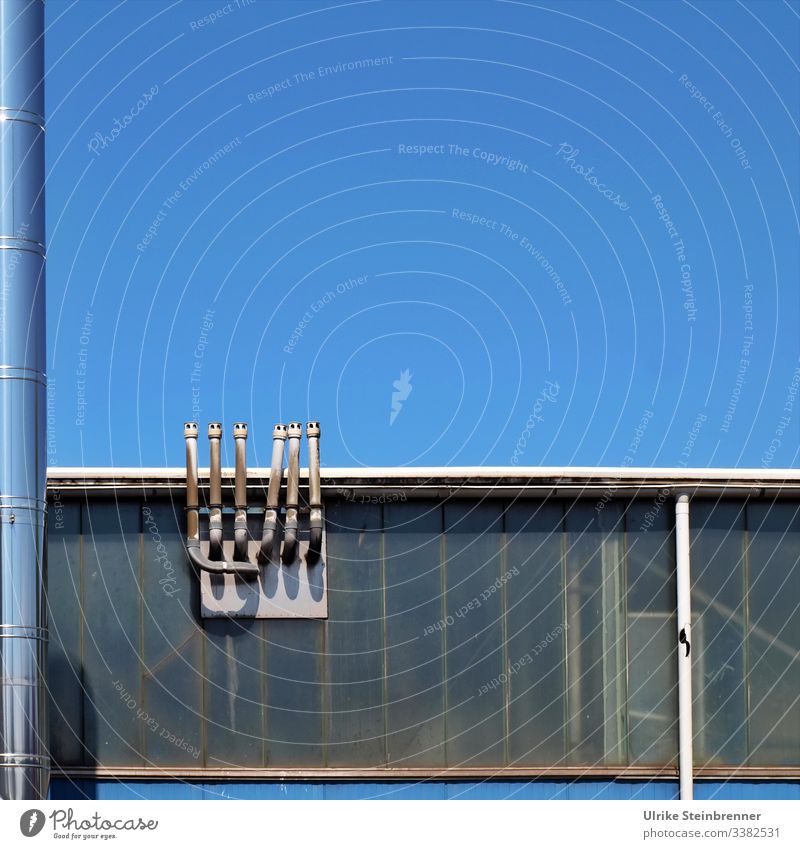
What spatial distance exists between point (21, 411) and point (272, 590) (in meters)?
4.59

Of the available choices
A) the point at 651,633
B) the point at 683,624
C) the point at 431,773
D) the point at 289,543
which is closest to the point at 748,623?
the point at 683,624

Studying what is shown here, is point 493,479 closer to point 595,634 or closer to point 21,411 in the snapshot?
point 595,634

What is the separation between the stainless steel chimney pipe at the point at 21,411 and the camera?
1462 centimetres

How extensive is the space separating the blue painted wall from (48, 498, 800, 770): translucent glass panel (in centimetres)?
29

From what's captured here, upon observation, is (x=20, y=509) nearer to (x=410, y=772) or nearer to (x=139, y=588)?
(x=139, y=588)

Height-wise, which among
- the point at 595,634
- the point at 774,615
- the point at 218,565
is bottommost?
the point at 595,634

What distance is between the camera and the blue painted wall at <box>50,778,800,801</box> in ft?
57.4

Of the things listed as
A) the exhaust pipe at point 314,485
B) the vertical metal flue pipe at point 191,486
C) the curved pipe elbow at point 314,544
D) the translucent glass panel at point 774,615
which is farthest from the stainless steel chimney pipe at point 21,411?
the translucent glass panel at point 774,615

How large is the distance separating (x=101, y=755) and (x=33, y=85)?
8546 mm

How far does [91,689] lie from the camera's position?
58.1ft

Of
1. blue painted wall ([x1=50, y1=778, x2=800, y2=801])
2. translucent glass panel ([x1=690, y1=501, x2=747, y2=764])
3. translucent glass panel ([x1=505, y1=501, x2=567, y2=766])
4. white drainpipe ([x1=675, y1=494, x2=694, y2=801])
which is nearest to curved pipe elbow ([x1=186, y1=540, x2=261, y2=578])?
blue painted wall ([x1=50, y1=778, x2=800, y2=801])

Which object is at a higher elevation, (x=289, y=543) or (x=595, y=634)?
(x=289, y=543)

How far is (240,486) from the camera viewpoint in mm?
17359

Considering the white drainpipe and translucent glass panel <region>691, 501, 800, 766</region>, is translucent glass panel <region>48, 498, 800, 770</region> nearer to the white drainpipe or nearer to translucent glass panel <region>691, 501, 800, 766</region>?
translucent glass panel <region>691, 501, 800, 766</region>
